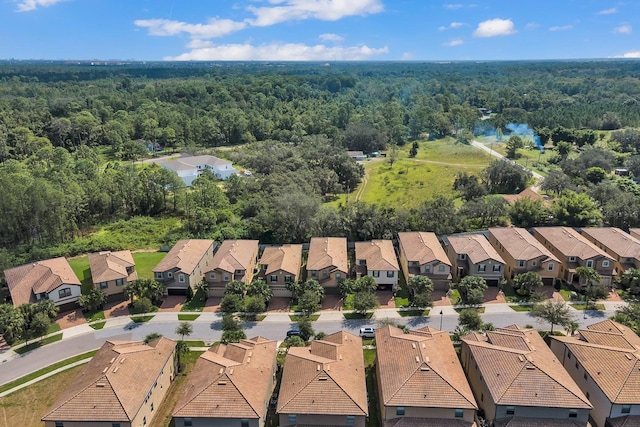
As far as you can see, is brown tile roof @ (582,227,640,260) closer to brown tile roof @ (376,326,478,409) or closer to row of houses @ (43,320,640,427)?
row of houses @ (43,320,640,427)

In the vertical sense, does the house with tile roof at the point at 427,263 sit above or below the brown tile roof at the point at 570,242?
below

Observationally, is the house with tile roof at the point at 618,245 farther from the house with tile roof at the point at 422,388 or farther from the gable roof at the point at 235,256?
the gable roof at the point at 235,256

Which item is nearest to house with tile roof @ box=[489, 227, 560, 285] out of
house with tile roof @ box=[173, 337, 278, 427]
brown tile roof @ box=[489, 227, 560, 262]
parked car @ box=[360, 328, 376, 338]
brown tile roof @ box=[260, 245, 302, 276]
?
brown tile roof @ box=[489, 227, 560, 262]

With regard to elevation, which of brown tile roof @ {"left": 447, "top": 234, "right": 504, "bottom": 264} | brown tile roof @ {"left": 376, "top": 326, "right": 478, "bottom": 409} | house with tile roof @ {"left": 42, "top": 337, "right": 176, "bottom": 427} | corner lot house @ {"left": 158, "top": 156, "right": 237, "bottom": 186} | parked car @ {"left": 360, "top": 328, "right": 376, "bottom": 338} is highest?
corner lot house @ {"left": 158, "top": 156, "right": 237, "bottom": 186}

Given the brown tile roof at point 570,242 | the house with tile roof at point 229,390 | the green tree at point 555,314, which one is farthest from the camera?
the brown tile roof at point 570,242

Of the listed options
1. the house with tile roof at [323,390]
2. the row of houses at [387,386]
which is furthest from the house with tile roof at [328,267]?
the house with tile roof at [323,390]
